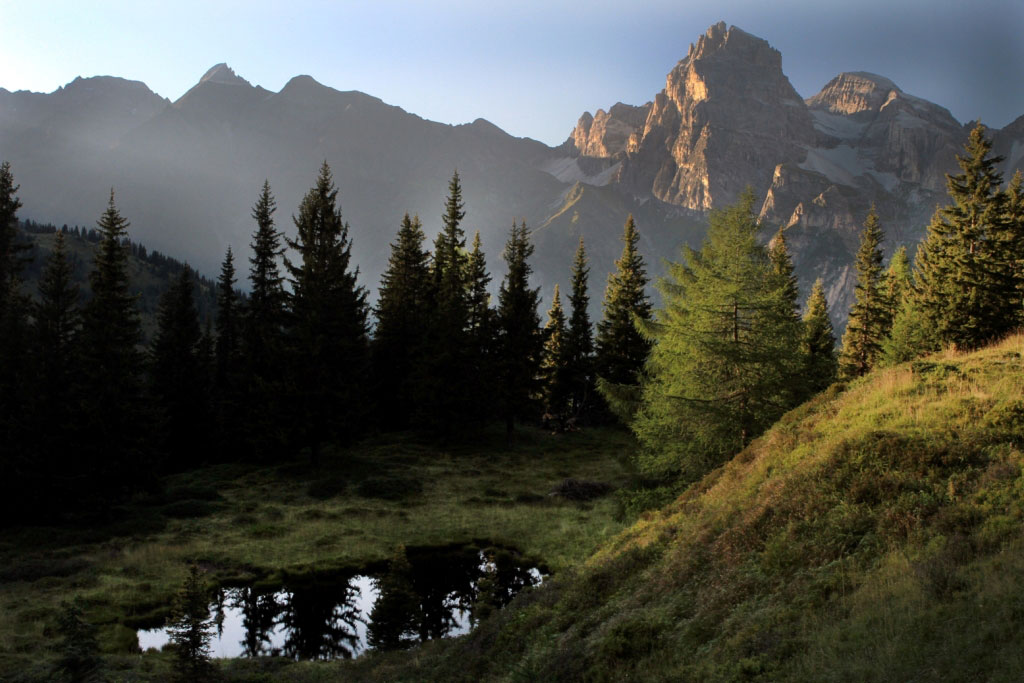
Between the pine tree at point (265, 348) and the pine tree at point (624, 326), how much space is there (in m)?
25.9

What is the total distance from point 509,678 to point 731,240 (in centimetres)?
1799

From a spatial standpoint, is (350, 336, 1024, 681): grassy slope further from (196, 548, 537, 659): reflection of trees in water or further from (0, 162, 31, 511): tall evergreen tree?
(0, 162, 31, 511): tall evergreen tree

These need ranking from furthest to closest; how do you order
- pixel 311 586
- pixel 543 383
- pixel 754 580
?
pixel 543 383, pixel 311 586, pixel 754 580

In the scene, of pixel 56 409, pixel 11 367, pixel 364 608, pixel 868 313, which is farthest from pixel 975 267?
pixel 11 367

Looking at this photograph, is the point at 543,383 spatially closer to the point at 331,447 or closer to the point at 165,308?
the point at 331,447

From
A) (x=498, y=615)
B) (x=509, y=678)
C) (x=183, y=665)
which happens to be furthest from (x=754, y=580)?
(x=183, y=665)

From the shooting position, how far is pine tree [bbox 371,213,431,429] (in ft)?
159

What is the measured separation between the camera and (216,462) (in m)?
43.1

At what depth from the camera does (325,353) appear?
124 feet

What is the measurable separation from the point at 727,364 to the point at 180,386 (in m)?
40.8

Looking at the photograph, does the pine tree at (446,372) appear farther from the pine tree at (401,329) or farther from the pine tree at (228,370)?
the pine tree at (228,370)

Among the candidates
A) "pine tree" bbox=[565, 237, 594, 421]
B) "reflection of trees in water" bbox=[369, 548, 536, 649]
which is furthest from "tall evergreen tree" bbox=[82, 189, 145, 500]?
"pine tree" bbox=[565, 237, 594, 421]

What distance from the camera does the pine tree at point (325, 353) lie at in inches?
1438

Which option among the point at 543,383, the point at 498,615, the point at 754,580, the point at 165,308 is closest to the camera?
the point at 754,580
